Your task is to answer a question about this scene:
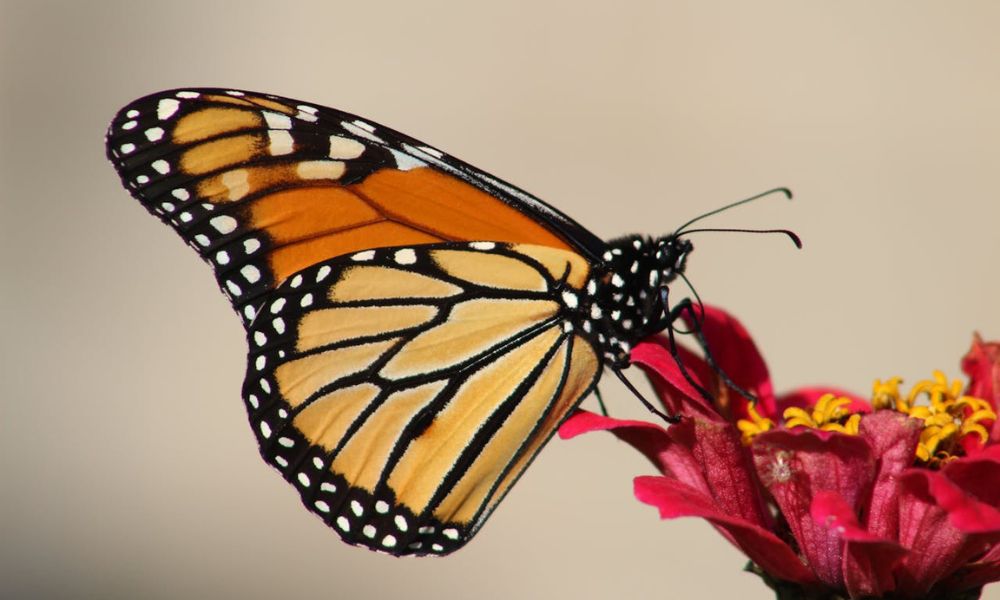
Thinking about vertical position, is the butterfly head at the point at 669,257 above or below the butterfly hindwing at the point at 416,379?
above

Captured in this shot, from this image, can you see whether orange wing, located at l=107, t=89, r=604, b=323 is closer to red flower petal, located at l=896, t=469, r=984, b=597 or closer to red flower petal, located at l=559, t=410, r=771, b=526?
red flower petal, located at l=559, t=410, r=771, b=526

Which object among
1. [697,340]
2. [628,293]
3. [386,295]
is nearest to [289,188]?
[386,295]

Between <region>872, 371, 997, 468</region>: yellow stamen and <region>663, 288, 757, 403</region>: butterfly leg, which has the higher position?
<region>663, 288, 757, 403</region>: butterfly leg

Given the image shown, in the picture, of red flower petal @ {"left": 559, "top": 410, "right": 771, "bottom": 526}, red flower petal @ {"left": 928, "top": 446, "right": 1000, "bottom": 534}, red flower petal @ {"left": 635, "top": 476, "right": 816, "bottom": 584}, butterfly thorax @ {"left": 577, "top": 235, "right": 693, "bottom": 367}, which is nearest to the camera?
red flower petal @ {"left": 928, "top": 446, "right": 1000, "bottom": 534}

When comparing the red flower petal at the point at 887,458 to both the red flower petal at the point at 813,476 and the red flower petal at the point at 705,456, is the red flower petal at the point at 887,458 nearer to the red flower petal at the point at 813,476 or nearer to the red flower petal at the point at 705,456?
the red flower petal at the point at 813,476

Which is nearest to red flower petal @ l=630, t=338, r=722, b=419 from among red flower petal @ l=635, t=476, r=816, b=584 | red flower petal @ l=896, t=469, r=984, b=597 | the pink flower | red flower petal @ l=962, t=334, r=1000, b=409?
the pink flower

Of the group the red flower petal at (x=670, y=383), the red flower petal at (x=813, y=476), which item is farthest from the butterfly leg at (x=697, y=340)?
the red flower petal at (x=813, y=476)

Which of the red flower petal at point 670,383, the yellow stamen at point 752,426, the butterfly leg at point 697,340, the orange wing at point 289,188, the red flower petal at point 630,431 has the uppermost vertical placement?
the orange wing at point 289,188
